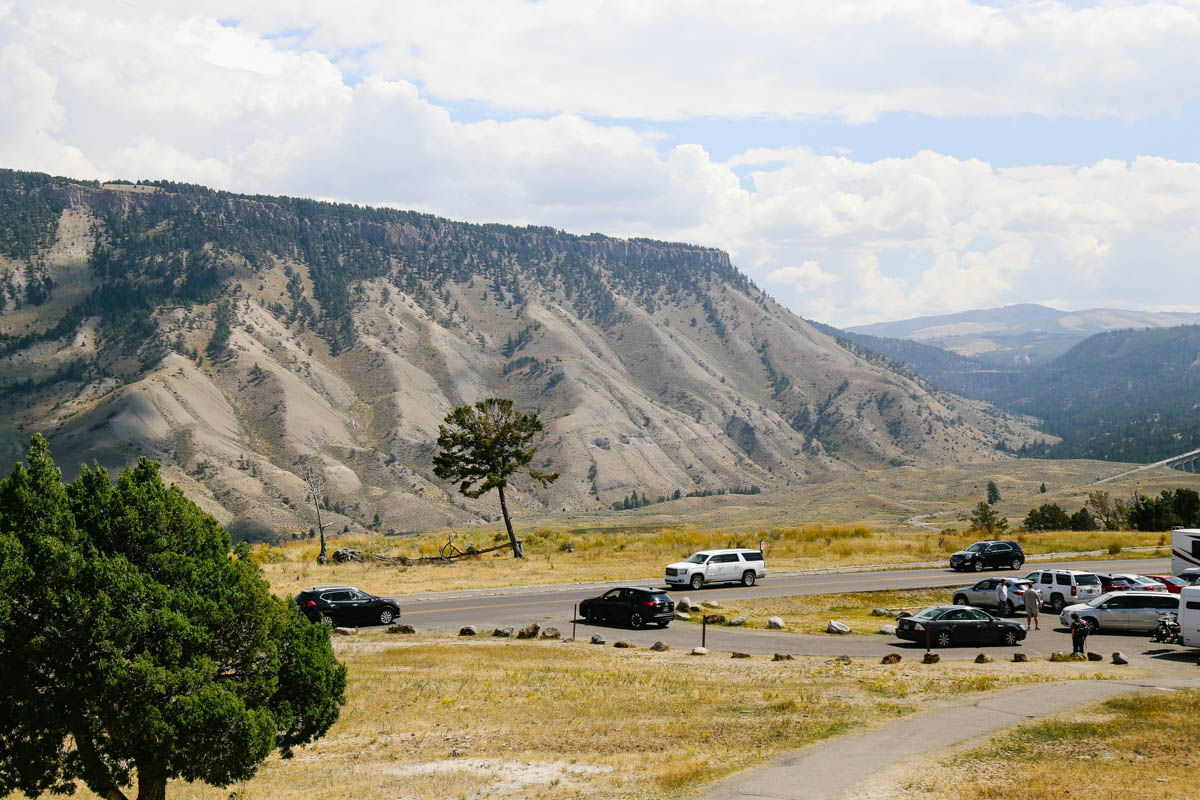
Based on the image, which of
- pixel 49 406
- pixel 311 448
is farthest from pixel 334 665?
pixel 49 406

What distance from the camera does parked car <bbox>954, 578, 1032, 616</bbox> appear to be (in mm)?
36469

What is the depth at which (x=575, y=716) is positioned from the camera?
21141mm

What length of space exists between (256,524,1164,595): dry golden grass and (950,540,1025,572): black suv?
6217mm

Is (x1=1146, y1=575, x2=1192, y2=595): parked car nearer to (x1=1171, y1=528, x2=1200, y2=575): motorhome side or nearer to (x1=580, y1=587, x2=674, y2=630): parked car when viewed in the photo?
(x1=1171, y1=528, x2=1200, y2=575): motorhome side

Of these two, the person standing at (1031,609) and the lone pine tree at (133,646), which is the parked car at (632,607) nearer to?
the person standing at (1031,609)

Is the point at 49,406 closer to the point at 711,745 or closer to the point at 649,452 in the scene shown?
the point at 649,452

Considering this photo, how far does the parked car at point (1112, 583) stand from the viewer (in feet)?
122

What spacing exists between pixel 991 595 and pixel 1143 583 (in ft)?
20.3

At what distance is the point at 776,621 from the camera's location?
114ft

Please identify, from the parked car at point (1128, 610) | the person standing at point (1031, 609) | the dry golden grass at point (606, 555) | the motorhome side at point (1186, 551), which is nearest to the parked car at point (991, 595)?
the person standing at point (1031, 609)

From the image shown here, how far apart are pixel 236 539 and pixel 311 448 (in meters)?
30.9

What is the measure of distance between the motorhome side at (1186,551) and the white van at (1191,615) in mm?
16413

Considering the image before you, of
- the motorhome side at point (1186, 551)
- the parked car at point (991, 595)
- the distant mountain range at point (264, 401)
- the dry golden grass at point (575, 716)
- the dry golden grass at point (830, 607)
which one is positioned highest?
the distant mountain range at point (264, 401)

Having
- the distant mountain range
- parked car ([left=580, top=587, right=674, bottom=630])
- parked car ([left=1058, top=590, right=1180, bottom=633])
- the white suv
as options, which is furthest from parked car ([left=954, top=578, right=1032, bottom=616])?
the distant mountain range
